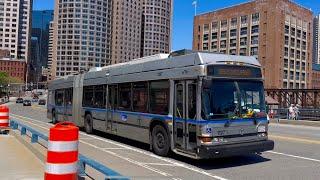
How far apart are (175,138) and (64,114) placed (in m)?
13.4

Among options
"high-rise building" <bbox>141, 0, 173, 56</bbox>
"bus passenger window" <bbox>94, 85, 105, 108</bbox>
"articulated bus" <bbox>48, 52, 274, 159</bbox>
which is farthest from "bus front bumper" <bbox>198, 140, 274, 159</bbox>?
"high-rise building" <bbox>141, 0, 173, 56</bbox>

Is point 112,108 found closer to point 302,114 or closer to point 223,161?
point 223,161

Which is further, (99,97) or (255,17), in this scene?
(255,17)

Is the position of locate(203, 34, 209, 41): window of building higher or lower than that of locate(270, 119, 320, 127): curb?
higher

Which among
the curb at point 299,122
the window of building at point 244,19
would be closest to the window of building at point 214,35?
the window of building at point 244,19

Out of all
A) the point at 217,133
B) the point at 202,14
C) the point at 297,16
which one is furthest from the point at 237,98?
the point at 202,14

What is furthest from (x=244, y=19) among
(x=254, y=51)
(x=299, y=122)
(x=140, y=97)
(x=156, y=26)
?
(x=140, y=97)

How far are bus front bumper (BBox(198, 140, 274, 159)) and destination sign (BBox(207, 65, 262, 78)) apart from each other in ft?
5.67

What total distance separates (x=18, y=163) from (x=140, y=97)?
17.7ft

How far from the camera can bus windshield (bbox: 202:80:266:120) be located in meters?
11.5

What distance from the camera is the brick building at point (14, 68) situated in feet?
614

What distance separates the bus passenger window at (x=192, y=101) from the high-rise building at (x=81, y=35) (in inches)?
5348

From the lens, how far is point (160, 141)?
539 inches

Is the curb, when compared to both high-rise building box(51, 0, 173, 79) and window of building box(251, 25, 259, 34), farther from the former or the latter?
Result: high-rise building box(51, 0, 173, 79)
